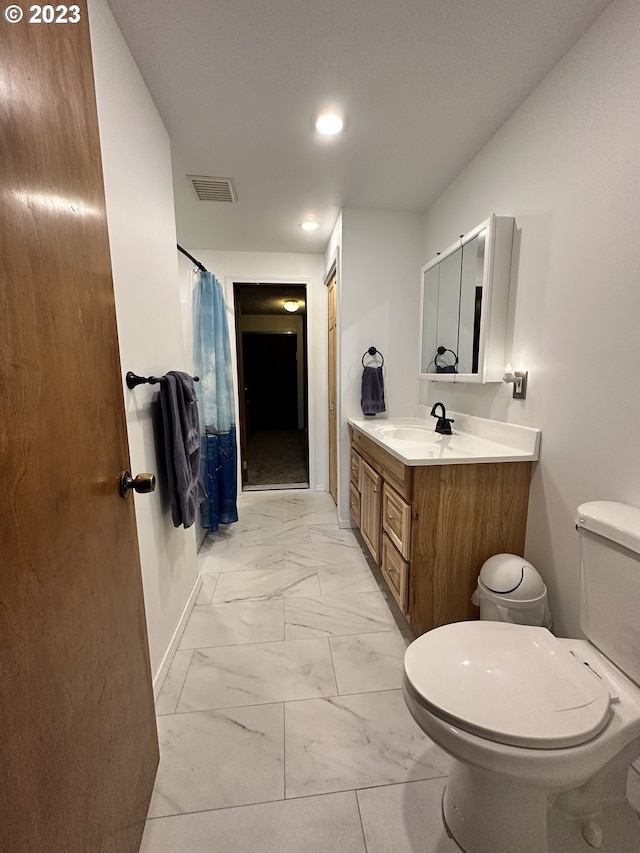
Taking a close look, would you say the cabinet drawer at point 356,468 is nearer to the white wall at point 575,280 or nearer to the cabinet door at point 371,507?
the cabinet door at point 371,507

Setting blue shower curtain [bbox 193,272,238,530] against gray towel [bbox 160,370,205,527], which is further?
blue shower curtain [bbox 193,272,238,530]

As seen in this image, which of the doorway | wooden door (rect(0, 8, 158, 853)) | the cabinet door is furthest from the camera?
the doorway

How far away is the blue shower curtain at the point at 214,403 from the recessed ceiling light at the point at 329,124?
1.22m

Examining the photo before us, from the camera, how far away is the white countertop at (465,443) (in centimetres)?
143

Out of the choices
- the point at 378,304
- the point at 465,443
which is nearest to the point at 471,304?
the point at 465,443

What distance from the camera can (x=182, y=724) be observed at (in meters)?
1.23

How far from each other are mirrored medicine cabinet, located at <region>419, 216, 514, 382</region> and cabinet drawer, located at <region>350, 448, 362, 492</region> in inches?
28.6

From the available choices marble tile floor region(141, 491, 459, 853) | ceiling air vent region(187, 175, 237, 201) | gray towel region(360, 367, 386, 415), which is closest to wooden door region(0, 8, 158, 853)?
marble tile floor region(141, 491, 459, 853)

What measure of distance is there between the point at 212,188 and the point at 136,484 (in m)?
2.05

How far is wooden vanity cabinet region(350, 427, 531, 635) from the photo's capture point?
1.44m

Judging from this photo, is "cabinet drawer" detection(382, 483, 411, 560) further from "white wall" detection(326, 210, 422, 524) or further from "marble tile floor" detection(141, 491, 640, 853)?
"white wall" detection(326, 210, 422, 524)

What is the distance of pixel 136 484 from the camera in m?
0.89

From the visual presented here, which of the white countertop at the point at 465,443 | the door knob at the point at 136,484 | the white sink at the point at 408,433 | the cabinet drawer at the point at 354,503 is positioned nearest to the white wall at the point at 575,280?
the white countertop at the point at 465,443

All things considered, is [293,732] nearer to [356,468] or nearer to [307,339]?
Result: [356,468]
